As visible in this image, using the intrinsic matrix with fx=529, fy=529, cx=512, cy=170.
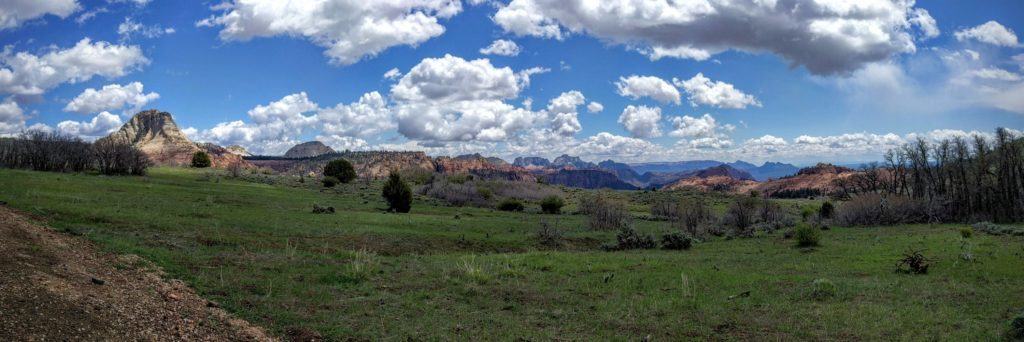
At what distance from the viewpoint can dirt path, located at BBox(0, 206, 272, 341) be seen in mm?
8797

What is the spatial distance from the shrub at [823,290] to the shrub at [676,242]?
50.0 ft

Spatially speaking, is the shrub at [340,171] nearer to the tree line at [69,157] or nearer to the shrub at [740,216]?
the tree line at [69,157]

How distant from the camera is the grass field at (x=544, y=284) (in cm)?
1230

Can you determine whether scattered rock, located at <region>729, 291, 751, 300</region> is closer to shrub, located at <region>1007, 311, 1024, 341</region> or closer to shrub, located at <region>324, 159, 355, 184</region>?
shrub, located at <region>1007, 311, 1024, 341</region>

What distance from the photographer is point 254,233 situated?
26328 mm

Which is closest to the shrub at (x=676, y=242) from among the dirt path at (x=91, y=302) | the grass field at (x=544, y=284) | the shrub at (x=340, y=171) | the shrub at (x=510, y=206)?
the grass field at (x=544, y=284)

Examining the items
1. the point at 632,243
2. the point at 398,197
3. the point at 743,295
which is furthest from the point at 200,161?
the point at 743,295

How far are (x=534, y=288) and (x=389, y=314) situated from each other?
5372 mm

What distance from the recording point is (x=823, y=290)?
15.9 m

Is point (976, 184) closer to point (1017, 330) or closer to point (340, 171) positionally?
point (1017, 330)

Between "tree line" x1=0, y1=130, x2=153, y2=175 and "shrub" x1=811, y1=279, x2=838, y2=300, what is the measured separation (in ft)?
273

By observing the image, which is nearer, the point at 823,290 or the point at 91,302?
the point at 91,302

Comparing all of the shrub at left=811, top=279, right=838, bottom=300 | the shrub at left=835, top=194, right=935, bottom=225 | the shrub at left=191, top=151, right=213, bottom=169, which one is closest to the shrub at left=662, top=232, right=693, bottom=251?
the shrub at left=811, top=279, right=838, bottom=300

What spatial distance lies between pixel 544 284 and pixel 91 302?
12095 millimetres
